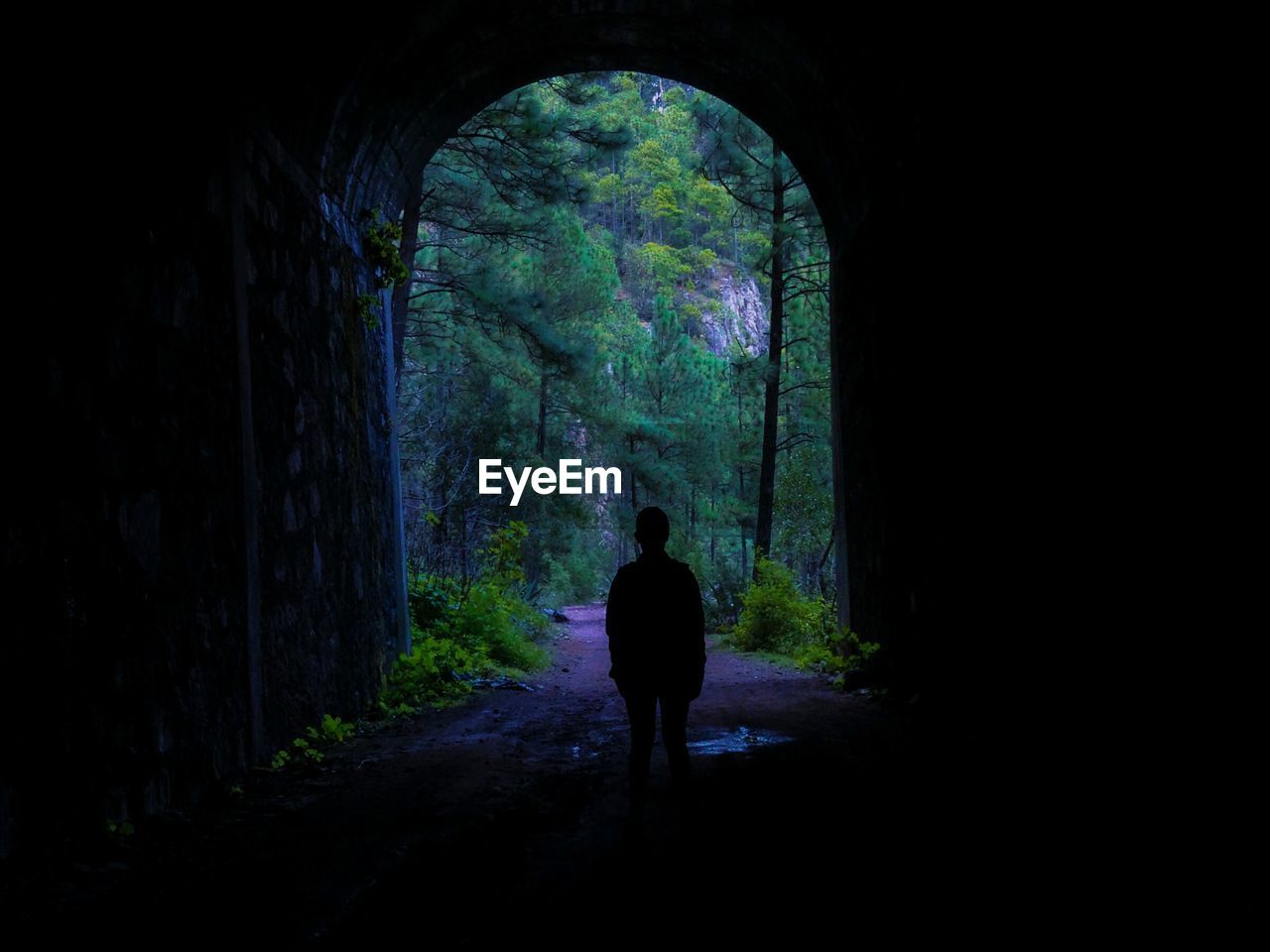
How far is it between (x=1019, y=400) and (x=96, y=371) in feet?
14.4

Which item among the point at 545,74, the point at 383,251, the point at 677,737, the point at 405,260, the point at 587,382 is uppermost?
the point at 545,74

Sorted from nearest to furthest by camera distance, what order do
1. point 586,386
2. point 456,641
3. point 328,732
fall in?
point 328,732 → point 456,641 → point 586,386

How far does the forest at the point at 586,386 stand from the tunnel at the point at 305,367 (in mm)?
1912

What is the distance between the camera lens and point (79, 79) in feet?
12.2

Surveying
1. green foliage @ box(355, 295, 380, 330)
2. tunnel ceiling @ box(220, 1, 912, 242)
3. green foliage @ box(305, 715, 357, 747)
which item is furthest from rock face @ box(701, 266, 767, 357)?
green foliage @ box(305, 715, 357, 747)

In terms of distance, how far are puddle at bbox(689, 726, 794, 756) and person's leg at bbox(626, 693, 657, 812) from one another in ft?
4.67

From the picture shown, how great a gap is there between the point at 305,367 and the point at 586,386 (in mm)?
22138

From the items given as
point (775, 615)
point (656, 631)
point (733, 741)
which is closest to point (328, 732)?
point (733, 741)

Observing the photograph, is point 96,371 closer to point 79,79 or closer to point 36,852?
point 79,79

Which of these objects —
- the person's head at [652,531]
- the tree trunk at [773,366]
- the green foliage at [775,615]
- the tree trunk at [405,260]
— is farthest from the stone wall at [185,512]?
the tree trunk at [773,366]

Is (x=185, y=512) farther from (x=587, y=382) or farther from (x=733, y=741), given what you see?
(x=587, y=382)

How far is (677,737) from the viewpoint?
4.44m

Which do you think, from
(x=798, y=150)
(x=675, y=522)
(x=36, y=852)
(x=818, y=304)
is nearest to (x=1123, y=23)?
(x=36, y=852)

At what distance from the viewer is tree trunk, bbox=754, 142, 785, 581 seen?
54.1ft
